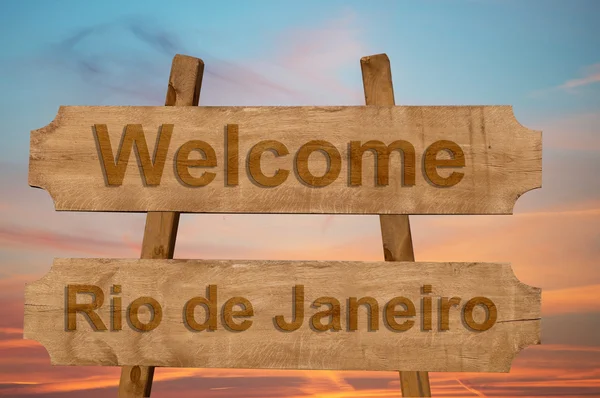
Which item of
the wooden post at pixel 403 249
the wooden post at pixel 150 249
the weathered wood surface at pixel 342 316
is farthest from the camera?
the wooden post at pixel 150 249

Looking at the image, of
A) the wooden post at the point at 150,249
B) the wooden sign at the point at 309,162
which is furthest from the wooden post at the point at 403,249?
the wooden post at the point at 150,249

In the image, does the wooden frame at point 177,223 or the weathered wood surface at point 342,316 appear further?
the wooden frame at point 177,223

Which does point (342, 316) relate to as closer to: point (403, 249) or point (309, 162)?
point (403, 249)

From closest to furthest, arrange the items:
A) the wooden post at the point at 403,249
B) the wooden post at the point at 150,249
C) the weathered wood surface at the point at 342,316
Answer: the weathered wood surface at the point at 342,316
the wooden post at the point at 403,249
the wooden post at the point at 150,249

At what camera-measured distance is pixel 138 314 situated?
4676 mm

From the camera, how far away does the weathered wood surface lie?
457cm

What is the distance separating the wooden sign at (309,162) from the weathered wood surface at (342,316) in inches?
15.2

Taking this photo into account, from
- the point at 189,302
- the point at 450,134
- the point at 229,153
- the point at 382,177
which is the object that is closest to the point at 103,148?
the point at 229,153

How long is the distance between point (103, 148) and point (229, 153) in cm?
84

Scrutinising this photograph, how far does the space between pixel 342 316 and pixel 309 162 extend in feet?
3.25

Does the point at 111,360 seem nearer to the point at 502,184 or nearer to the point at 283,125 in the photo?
the point at 283,125

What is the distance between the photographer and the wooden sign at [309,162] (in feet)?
15.2

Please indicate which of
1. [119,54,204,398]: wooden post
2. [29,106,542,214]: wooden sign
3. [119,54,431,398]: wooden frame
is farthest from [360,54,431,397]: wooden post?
[119,54,204,398]: wooden post

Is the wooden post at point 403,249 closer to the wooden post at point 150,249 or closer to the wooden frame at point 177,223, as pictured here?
the wooden frame at point 177,223
